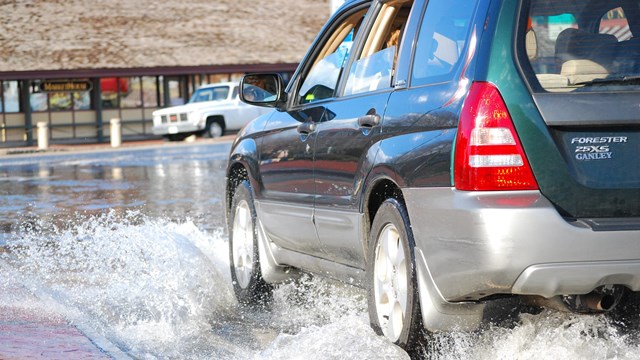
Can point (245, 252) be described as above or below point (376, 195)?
below

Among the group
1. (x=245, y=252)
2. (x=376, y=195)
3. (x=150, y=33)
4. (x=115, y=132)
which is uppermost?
(x=376, y=195)

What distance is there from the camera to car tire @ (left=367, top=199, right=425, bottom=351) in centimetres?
559

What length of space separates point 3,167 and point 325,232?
74.2 ft

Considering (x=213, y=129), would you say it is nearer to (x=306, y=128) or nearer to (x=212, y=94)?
(x=212, y=94)

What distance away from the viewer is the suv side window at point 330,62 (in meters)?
7.09

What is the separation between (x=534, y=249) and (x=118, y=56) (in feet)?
135

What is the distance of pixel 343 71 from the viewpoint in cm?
691

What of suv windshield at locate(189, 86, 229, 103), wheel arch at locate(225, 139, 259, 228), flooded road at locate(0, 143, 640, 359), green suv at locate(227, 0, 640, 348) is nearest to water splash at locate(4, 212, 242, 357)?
flooded road at locate(0, 143, 640, 359)

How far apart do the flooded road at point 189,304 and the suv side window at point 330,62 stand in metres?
1.29

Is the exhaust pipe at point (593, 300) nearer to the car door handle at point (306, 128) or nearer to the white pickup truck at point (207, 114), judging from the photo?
the car door handle at point (306, 128)

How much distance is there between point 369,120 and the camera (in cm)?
607

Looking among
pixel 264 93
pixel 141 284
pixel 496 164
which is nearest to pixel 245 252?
pixel 141 284

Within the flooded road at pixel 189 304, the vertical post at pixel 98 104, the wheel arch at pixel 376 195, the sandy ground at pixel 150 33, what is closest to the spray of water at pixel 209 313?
the flooded road at pixel 189 304

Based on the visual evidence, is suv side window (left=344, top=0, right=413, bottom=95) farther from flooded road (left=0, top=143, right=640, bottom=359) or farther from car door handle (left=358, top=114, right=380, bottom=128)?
flooded road (left=0, top=143, right=640, bottom=359)
